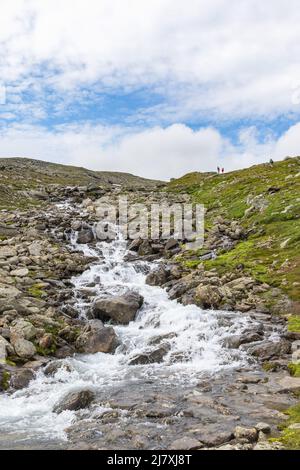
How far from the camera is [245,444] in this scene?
48.8 feet

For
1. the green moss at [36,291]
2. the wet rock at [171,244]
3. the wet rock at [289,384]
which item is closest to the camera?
the wet rock at [289,384]

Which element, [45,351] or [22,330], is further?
[22,330]

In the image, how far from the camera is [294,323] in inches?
1084

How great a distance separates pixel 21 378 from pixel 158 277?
→ 57.9ft

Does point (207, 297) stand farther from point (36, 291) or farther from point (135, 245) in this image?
point (135, 245)

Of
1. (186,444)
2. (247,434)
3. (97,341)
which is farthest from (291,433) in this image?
(97,341)

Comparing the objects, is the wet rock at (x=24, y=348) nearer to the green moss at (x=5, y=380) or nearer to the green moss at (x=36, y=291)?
the green moss at (x=5, y=380)

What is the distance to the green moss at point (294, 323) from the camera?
26.5 m

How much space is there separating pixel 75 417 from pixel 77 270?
866 inches

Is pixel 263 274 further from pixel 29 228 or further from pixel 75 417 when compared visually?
pixel 29 228

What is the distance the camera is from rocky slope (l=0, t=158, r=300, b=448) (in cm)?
2425

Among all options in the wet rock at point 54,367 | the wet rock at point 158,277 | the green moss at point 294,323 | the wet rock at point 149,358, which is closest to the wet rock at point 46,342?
the wet rock at point 54,367

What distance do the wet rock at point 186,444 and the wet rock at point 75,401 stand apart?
546 cm

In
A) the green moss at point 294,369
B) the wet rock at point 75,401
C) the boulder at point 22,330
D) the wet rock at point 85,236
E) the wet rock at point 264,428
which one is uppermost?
the wet rock at point 85,236
